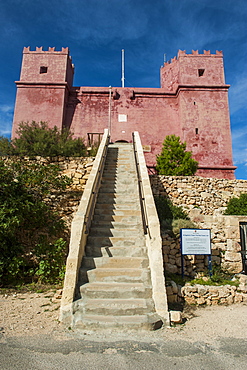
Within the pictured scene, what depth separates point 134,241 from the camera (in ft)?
18.4

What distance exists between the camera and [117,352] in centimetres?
313

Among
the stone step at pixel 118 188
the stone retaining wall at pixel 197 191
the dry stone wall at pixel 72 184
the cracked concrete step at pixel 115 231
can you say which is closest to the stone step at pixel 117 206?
the stone step at pixel 118 188

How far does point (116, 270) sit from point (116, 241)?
2.86ft

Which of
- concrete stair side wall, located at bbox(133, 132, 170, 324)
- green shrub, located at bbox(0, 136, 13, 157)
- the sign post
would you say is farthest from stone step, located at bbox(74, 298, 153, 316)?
green shrub, located at bbox(0, 136, 13, 157)

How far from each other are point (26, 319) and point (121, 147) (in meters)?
8.88

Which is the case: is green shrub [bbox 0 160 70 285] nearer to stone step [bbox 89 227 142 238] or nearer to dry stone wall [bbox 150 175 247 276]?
stone step [bbox 89 227 142 238]

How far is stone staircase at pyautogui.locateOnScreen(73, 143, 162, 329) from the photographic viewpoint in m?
3.93

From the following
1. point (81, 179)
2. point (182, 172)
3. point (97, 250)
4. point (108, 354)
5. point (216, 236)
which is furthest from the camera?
point (182, 172)

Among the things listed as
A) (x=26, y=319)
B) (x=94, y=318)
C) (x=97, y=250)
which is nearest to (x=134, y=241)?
(x=97, y=250)

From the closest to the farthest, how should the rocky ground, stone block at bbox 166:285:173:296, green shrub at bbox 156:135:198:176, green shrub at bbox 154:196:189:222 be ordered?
the rocky ground
stone block at bbox 166:285:173:296
green shrub at bbox 154:196:189:222
green shrub at bbox 156:135:198:176

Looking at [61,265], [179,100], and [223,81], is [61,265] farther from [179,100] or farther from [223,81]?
[223,81]

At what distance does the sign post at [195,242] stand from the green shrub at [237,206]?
3.19m

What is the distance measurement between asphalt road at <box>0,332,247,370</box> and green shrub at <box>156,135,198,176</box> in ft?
28.1

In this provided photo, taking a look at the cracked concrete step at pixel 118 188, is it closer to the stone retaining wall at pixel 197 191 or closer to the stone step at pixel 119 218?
the stone step at pixel 119 218
